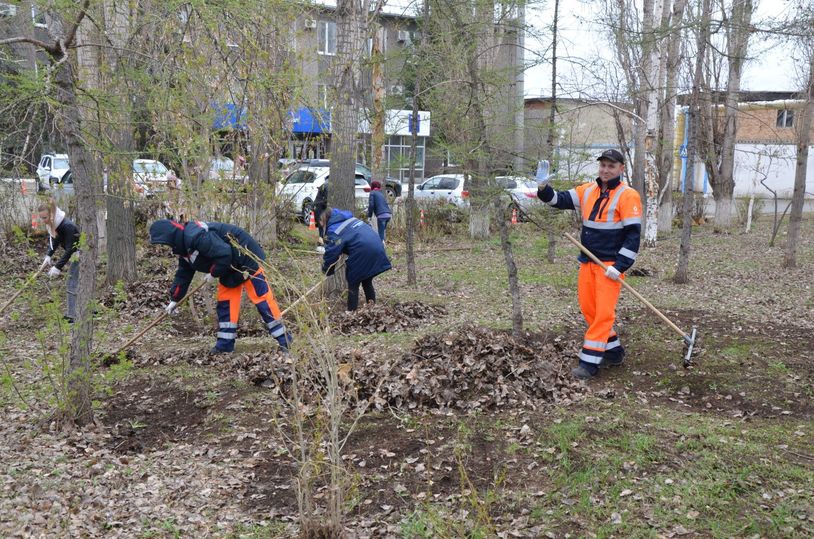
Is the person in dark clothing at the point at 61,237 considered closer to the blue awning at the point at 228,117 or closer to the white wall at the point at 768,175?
the blue awning at the point at 228,117

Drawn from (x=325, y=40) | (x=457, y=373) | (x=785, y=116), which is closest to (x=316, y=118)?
(x=457, y=373)

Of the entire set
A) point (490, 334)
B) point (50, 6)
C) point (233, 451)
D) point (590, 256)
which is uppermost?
point (50, 6)

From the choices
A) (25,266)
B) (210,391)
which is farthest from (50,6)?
(25,266)

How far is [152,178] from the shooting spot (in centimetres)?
912

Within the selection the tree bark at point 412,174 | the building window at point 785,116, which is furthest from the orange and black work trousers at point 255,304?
the building window at point 785,116

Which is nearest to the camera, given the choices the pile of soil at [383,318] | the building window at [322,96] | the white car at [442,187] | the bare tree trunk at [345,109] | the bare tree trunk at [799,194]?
the pile of soil at [383,318]

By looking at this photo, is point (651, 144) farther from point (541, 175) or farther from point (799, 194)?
point (541, 175)

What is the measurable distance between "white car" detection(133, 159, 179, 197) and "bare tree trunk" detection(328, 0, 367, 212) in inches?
79.7

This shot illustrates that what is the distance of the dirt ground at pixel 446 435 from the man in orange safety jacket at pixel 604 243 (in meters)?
0.38

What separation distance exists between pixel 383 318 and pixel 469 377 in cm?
260

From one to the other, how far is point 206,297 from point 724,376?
18.6 feet

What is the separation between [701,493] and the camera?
154 inches

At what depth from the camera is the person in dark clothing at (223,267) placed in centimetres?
640

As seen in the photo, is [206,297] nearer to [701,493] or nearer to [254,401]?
[254,401]
